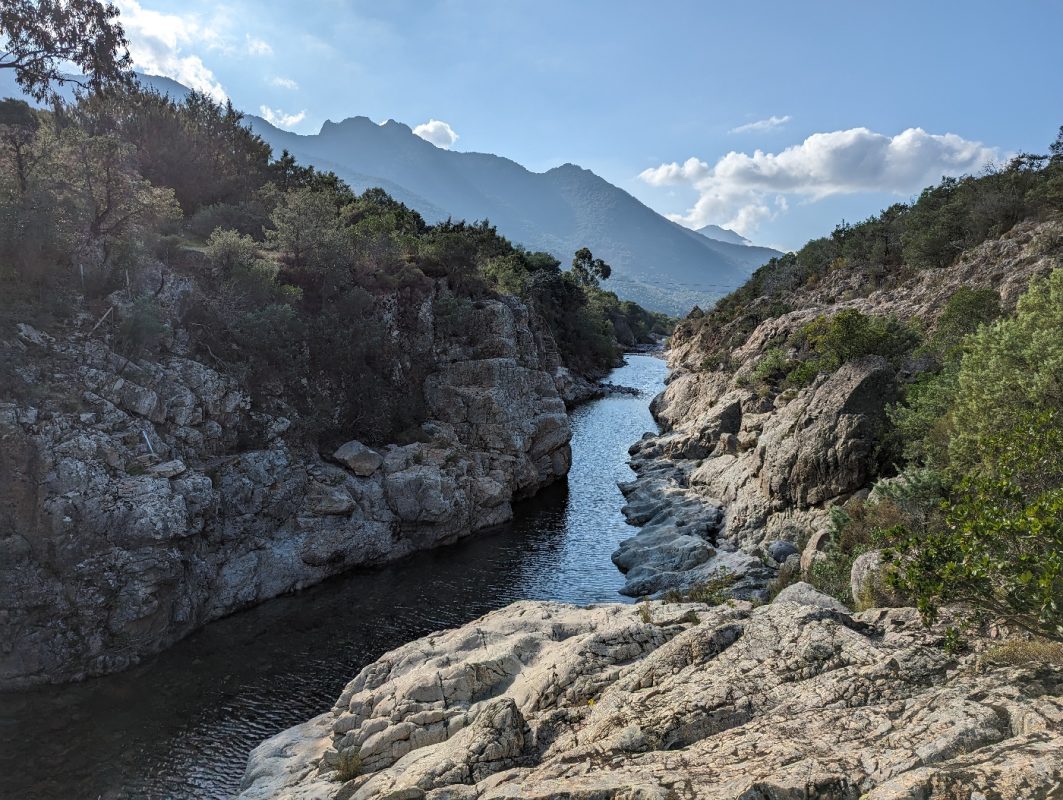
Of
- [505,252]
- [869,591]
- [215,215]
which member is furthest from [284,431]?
[505,252]

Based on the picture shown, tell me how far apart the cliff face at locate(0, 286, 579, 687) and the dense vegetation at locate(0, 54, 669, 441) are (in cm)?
212

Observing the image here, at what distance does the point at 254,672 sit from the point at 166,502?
8.86 meters

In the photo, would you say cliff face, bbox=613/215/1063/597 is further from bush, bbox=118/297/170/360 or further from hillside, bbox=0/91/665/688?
bush, bbox=118/297/170/360

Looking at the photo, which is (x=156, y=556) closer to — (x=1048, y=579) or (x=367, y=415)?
(x=367, y=415)

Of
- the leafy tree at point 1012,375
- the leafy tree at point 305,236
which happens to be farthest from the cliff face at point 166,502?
the leafy tree at point 1012,375

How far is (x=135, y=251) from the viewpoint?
35.8 m

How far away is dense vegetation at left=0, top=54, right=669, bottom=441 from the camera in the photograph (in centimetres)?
3297

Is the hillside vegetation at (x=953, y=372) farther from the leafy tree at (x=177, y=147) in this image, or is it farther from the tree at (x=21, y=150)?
the leafy tree at (x=177, y=147)

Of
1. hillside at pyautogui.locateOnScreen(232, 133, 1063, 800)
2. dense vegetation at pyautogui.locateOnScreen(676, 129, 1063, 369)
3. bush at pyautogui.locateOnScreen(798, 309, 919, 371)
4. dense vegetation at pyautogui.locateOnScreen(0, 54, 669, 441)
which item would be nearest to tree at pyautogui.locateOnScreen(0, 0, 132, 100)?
dense vegetation at pyautogui.locateOnScreen(0, 54, 669, 441)

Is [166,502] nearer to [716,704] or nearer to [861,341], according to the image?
[716,704]

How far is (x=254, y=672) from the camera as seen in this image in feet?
89.8

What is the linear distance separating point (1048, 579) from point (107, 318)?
3838 cm

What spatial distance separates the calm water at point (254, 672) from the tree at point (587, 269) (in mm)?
136296

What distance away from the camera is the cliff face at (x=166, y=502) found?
2659 centimetres
